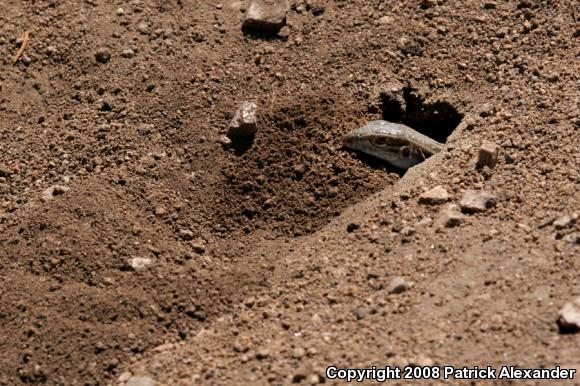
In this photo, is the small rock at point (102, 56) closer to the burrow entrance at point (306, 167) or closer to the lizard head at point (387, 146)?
the burrow entrance at point (306, 167)

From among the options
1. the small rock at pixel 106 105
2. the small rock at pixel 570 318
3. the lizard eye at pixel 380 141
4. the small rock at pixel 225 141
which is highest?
the lizard eye at pixel 380 141

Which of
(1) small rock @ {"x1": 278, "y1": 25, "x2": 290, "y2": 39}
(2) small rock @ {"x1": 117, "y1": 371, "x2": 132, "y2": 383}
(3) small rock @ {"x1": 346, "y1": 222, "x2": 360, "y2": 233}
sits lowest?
(2) small rock @ {"x1": 117, "y1": 371, "x2": 132, "y2": 383}

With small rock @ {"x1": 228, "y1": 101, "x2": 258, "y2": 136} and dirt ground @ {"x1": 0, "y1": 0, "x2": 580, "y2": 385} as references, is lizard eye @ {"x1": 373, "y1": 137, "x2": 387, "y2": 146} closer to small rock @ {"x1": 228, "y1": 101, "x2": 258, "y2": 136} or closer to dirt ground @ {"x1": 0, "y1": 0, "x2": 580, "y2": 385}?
dirt ground @ {"x1": 0, "y1": 0, "x2": 580, "y2": 385}

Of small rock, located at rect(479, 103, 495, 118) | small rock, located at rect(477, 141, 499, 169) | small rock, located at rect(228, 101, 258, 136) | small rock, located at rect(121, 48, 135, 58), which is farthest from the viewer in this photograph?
small rock, located at rect(121, 48, 135, 58)

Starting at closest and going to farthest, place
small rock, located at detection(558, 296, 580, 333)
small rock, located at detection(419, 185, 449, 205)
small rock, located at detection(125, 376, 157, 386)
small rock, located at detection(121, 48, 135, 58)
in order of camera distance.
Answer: small rock, located at detection(558, 296, 580, 333) → small rock, located at detection(125, 376, 157, 386) → small rock, located at detection(419, 185, 449, 205) → small rock, located at detection(121, 48, 135, 58)

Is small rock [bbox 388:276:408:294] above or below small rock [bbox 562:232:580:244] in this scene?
below

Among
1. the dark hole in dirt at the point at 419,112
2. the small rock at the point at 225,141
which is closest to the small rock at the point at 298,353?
the small rock at the point at 225,141

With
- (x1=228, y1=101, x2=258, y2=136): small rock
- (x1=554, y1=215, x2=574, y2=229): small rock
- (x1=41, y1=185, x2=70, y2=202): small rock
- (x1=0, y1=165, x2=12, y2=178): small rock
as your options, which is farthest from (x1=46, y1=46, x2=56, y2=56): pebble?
(x1=554, y1=215, x2=574, y2=229): small rock
